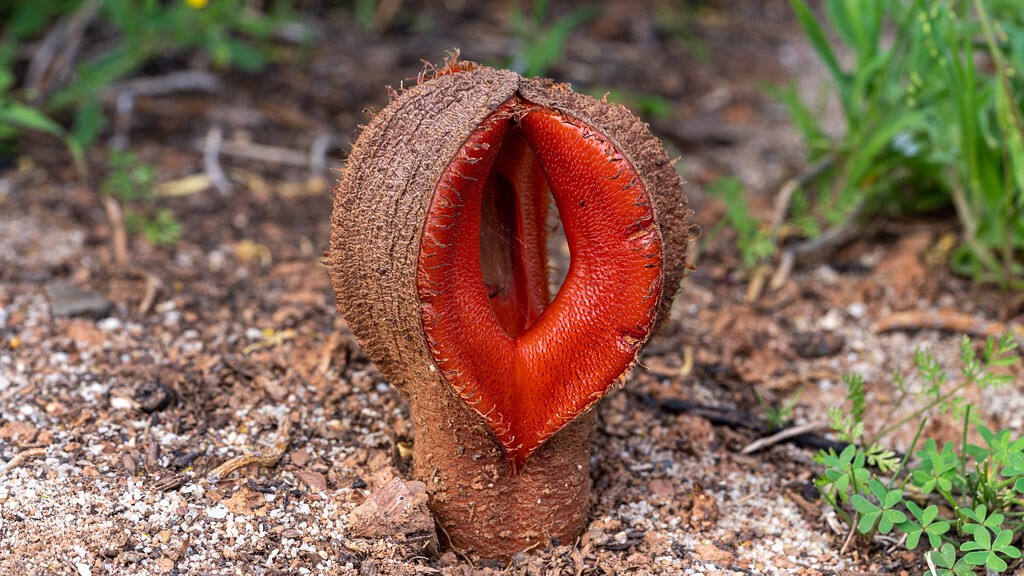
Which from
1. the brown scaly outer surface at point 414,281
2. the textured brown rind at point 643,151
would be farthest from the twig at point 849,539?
the textured brown rind at point 643,151

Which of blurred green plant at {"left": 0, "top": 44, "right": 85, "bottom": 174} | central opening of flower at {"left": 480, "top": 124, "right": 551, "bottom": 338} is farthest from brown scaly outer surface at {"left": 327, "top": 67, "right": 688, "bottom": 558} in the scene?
blurred green plant at {"left": 0, "top": 44, "right": 85, "bottom": 174}

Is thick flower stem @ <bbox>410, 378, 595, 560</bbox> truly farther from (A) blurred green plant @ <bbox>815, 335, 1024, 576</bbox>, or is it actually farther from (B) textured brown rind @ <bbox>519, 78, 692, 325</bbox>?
(A) blurred green plant @ <bbox>815, 335, 1024, 576</bbox>

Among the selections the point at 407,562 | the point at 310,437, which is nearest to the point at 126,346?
the point at 310,437

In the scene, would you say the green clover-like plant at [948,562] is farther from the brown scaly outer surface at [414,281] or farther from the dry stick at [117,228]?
the dry stick at [117,228]

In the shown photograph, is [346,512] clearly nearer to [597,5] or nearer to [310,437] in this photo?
[310,437]

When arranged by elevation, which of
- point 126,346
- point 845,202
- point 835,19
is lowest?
point 126,346

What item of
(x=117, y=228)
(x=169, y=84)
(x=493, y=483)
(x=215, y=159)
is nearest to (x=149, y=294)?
(x=117, y=228)

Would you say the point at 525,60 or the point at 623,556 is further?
the point at 525,60

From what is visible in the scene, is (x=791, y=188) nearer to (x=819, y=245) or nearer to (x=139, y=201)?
(x=819, y=245)
